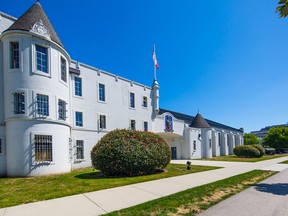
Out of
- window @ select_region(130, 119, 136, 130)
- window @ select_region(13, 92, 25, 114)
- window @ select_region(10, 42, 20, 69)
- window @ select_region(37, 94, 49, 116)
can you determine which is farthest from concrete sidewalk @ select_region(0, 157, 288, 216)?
window @ select_region(130, 119, 136, 130)

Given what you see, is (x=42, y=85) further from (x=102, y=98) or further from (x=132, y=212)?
(x=132, y=212)

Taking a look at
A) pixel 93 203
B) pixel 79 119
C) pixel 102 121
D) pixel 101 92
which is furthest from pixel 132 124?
pixel 93 203

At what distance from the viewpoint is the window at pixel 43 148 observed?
14.2m

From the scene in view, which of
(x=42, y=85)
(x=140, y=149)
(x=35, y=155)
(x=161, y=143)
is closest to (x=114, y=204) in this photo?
(x=140, y=149)

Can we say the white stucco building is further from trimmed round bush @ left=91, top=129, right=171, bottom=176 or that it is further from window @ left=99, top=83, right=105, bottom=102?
trimmed round bush @ left=91, top=129, right=171, bottom=176

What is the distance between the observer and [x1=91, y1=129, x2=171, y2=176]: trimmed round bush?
1217 centimetres

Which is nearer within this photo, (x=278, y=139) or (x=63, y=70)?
(x=63, y=70)

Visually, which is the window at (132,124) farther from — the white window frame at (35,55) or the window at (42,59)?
the window at (42,59)

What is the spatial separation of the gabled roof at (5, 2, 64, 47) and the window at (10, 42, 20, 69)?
1099 millimetres

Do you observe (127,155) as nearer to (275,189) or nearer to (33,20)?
(275,189)

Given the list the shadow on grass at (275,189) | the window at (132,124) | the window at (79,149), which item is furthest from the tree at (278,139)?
the shadow on grass at (275,189)

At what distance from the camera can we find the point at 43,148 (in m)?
14.5

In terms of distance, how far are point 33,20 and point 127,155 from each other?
12404mm

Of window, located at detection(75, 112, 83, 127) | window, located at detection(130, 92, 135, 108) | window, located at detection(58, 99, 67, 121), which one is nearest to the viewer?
window, located at detection(58, 99, 67, 121)
